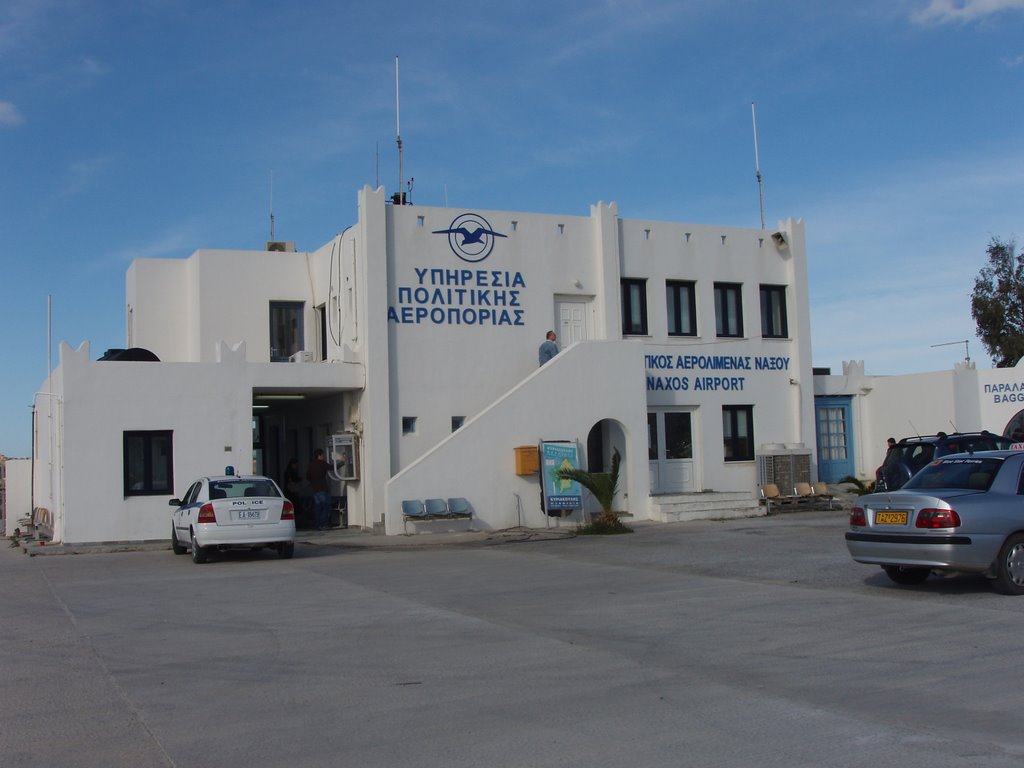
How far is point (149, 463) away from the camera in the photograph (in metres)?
22.7

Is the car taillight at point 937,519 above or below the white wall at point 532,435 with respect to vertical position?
below

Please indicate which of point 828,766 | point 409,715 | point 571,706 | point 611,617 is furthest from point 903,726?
point 611,617

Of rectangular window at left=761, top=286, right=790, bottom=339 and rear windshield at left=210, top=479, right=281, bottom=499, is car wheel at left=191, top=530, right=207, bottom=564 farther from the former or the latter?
rectangular window at left=761, top=286, right=790, bottom=339

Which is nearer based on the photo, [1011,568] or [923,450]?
[1011,568]

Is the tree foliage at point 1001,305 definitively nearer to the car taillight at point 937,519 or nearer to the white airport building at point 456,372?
the white airport building at point 456,372

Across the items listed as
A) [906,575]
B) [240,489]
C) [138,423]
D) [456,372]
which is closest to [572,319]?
[456,372]

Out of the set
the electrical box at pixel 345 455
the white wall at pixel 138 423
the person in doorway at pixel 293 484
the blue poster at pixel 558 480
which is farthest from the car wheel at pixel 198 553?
the person in doorway at pixel 293 484

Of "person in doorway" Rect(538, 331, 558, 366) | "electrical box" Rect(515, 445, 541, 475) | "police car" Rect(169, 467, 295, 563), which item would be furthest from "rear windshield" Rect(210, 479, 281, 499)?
"person in doorway" Rect(538, 331, 558, 366)

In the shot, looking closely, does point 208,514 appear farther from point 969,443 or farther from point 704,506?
point 969,443

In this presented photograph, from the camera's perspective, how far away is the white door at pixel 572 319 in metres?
26.7

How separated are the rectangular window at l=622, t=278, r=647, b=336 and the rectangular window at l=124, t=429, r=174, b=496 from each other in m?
11.6

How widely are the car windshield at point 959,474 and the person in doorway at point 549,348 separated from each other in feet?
42.7

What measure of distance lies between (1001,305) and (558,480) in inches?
1456

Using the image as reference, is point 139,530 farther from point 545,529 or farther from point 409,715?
point 409,715
